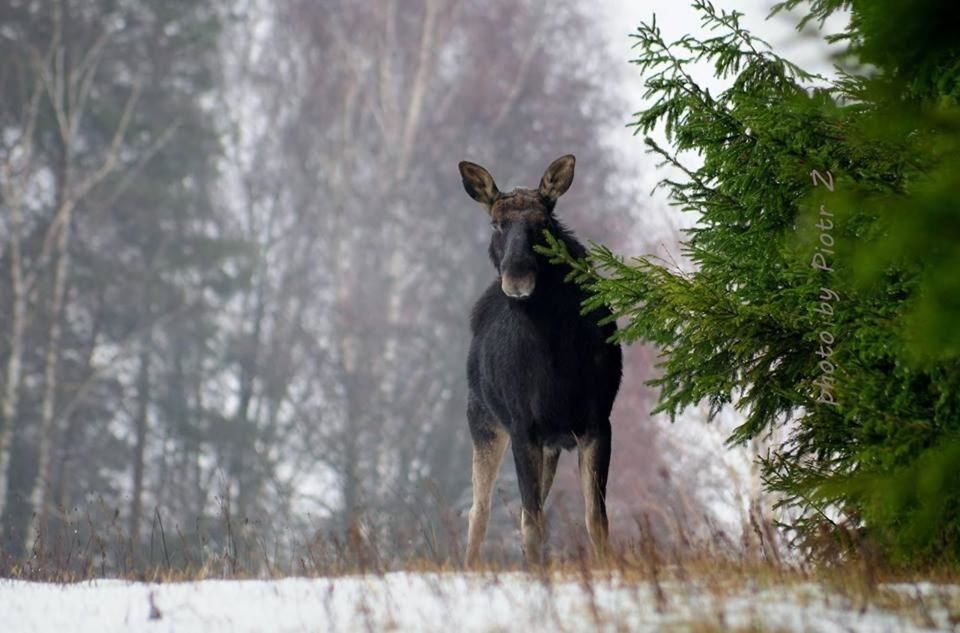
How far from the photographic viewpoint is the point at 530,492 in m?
7.46

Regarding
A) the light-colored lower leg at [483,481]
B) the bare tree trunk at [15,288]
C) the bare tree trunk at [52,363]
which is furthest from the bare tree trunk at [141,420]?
the light-colored lower leg at [483,481]

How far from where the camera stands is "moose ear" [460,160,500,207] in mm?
8047

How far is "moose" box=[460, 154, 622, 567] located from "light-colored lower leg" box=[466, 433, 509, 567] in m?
0.31

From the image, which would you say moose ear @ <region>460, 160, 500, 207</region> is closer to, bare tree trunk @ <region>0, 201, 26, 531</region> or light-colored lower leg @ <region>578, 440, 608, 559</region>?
light-colored lower leg @ <region>578, 440, 608, 559</region>

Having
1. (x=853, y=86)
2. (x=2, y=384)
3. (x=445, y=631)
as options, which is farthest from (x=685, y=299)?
(x=2, y=384)

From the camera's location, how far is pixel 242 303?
29.4 meters

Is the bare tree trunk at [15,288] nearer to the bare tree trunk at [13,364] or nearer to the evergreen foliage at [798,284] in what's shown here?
the bare tree trunk at [13,364]

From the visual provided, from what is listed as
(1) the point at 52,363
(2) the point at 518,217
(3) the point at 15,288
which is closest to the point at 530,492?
(2) the point at 518,217

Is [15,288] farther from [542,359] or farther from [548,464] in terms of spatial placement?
[542,359]

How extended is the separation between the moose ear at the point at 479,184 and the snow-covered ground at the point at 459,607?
2.72 metres

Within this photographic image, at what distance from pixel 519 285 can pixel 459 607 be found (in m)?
2.51

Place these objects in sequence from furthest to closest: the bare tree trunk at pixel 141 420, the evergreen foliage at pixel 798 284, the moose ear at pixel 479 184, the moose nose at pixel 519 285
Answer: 1. the bare tree trunk at pixel 141 420
2. the moose ear at pixel 479 184
3. the moose nose at pixel 519 285
4. the evergreen foliage at pixel 798 284

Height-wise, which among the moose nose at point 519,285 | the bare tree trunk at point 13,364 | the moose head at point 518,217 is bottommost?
the moose nose at point 519,285

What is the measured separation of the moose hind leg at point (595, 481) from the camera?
23.6 ft
